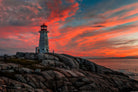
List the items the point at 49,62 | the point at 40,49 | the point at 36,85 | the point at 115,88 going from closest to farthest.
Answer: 1. the point at 36,85
2. the point at 115,88
3. the point at 49,62
4. the point at 40,49

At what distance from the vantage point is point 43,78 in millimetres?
27969

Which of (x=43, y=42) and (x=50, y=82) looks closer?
(x=50, y=82)

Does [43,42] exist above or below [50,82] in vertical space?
above

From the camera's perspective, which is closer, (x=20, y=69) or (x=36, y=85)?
(x=36, y=85)

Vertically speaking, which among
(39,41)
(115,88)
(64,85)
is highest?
(39,41)

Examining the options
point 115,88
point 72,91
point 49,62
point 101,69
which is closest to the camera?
point 72,91

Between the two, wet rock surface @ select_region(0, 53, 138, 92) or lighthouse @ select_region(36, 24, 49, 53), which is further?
lighthouse @ select_region(36, 24, 49, 53)

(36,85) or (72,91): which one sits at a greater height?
(36,85)

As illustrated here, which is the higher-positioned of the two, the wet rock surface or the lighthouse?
the lighthouse

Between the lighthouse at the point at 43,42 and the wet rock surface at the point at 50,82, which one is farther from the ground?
the lighthouse at the point at 43,42

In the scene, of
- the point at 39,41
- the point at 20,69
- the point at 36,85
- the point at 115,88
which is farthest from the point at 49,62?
the point at 39,41

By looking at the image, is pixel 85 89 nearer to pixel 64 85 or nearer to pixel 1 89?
pixel 64 85

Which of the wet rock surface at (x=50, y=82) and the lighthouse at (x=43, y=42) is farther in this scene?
the lighthouse at (x=43, y=42)

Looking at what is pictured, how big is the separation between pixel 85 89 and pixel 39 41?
4660 centimetres
